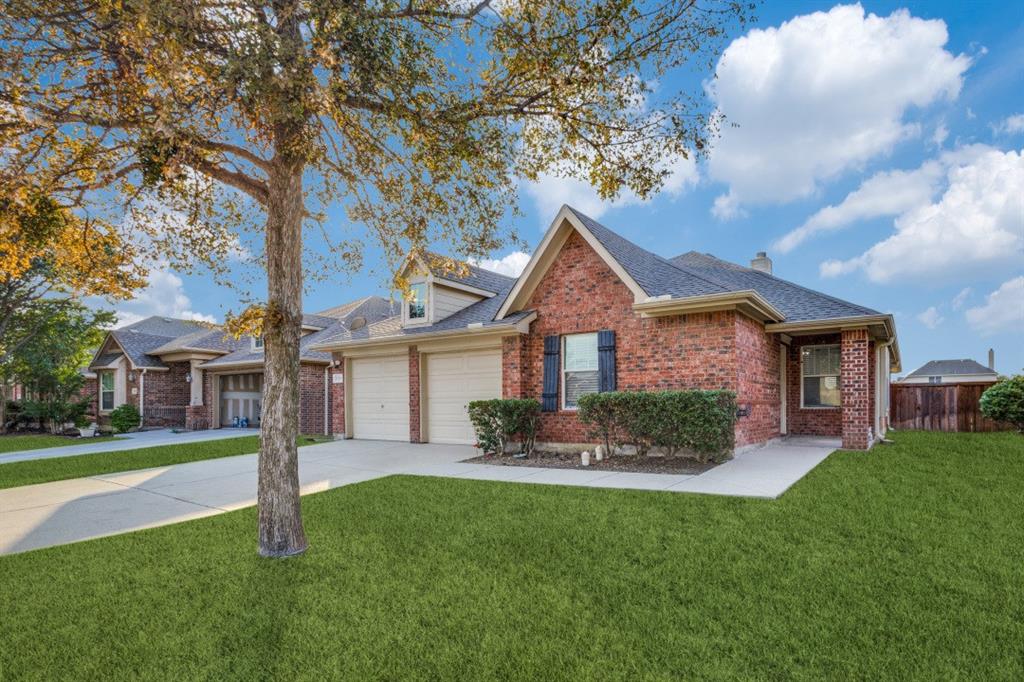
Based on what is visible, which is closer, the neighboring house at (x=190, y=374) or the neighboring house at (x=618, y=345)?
the neighboring house at (x=618, y=345)

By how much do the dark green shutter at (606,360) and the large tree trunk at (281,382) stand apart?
23.6 feet

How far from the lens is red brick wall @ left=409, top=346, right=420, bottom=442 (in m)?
14.2

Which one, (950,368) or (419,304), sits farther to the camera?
(950,368)

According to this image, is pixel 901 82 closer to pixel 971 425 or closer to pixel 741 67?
pixel 741 67

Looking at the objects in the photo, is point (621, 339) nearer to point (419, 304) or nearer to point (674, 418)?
point (674, 418)

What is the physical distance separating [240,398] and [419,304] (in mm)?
11455

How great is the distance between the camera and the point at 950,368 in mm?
42500

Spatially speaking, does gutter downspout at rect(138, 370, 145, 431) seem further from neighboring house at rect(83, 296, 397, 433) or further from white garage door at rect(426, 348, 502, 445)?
white garage door at rect(426, 348, 502, 445)

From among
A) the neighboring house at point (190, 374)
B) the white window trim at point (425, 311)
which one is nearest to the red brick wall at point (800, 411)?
the white window trim at point (425, 311)

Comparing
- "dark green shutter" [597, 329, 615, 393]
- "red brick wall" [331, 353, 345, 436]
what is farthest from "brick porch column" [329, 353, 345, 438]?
"dark green shutter" [597, 329, 615, 393]

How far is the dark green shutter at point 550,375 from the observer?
38.5ft

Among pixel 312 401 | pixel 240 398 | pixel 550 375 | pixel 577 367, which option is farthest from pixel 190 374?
pixel 577 367

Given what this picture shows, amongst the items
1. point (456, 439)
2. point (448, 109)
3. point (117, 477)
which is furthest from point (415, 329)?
point (448, 109)

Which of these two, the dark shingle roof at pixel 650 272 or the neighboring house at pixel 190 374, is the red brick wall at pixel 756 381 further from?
the neighboring house at pixel 190 374
